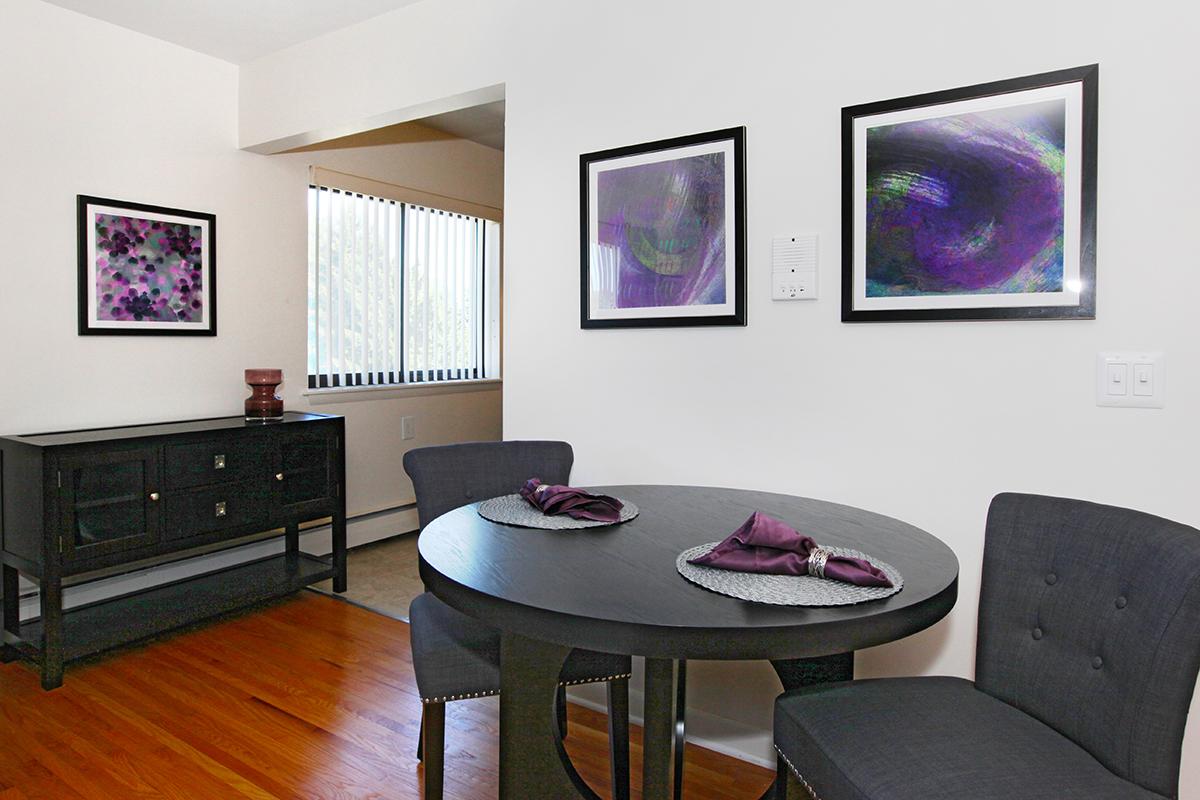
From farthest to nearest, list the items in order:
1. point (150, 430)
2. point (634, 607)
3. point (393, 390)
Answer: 1. point (393, 390)
2. point (150, 430)
3. point (634, 607)

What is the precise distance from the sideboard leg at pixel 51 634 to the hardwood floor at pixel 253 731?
0.05m

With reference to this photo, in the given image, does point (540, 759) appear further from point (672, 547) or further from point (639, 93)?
point (639, 93)

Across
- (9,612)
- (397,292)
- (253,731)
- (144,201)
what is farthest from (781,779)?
(397,292)

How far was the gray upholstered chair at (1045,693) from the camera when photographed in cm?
111

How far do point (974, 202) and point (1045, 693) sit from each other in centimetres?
112

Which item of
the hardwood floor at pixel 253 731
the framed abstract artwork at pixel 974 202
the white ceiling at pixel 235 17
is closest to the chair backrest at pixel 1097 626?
the framed abstract artwork at pixel 974 202

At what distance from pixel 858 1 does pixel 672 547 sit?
152cm

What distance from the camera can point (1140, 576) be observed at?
120 centimetres

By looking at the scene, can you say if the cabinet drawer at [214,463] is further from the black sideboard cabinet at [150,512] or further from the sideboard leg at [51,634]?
the sideboard leg at [51,634]

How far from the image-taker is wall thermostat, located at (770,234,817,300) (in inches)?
79.7

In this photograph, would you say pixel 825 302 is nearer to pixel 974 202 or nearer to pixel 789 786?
pixel 974 202

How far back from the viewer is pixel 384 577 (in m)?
3.84

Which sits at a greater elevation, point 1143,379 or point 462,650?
point 1143,379

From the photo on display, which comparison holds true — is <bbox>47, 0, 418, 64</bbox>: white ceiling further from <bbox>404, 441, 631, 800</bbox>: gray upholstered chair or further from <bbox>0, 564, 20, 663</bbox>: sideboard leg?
<bbox>0, 564, 20, 663</bbox>: sideboard leg
